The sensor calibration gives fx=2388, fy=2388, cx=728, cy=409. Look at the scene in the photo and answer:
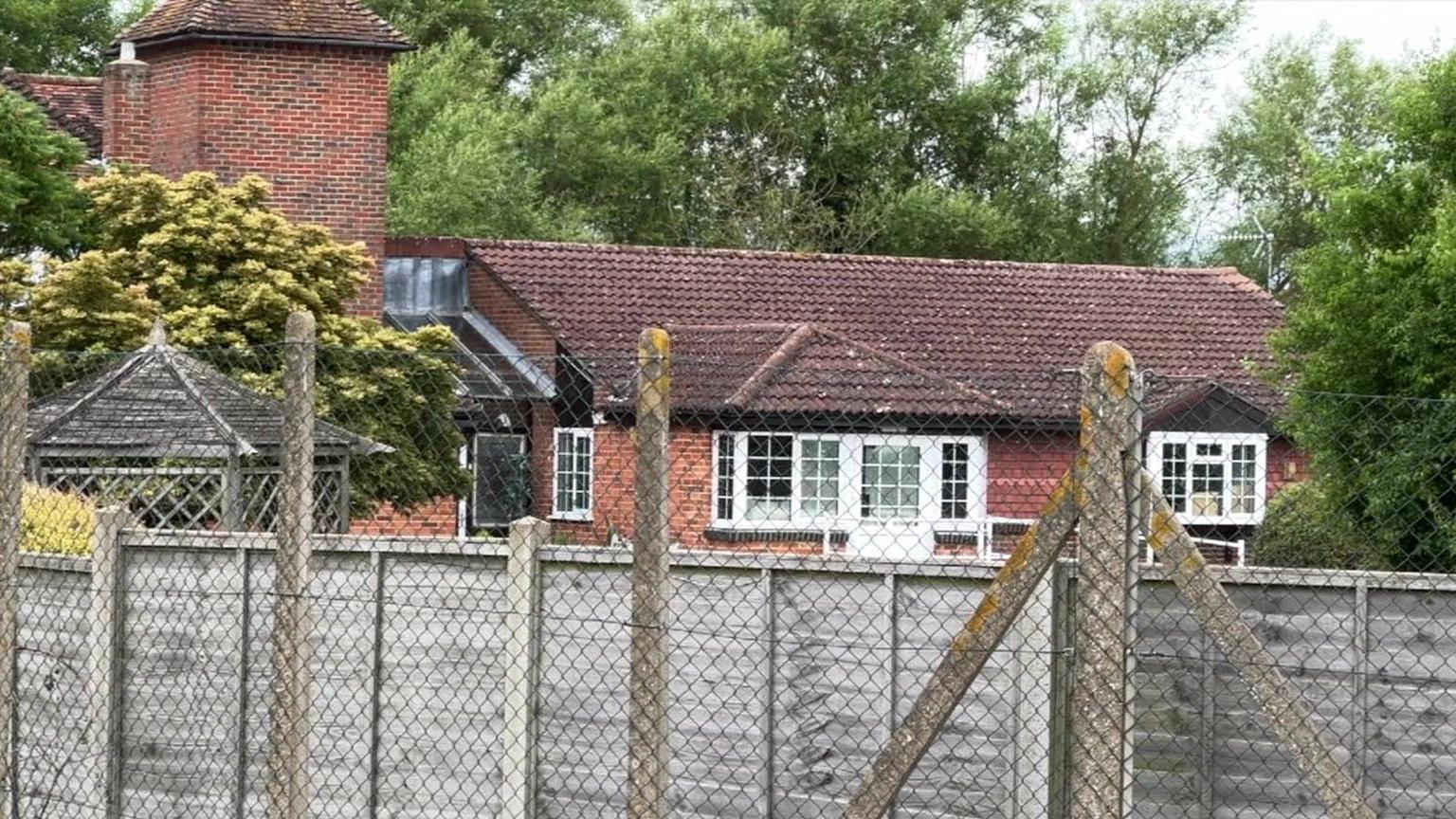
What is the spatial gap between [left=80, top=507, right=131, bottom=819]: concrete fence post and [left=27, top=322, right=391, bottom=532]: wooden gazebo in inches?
268

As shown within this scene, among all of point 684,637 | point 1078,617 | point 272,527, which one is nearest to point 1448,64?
point 272,527

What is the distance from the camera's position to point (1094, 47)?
5303cm

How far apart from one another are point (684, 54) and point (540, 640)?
42377mm

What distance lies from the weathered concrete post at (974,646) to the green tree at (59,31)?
45.2m

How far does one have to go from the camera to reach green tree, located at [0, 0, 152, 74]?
48928 millimetres

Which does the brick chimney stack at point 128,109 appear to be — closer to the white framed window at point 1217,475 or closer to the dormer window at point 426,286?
the dormer window at point 426,286

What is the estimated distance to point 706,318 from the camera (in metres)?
34.5

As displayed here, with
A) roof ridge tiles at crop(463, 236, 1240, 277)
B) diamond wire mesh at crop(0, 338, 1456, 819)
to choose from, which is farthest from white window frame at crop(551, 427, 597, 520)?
roof ridge tiles at crop(463, 236, 1240, 277)

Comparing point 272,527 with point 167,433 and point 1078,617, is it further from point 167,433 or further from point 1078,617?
point 1078,617

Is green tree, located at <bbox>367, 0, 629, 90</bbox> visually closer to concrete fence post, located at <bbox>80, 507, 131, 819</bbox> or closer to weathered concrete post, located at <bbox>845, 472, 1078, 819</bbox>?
concrete fence post, located at <bbox>80, 507, 131, 819</bbox>

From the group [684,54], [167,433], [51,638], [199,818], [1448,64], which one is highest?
[684,54]

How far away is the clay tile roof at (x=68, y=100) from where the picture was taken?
32.9 metres

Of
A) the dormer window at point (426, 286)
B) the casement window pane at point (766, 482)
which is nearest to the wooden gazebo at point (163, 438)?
the casement window pane at point (766, 482)

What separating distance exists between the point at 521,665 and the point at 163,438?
9.42 metres
